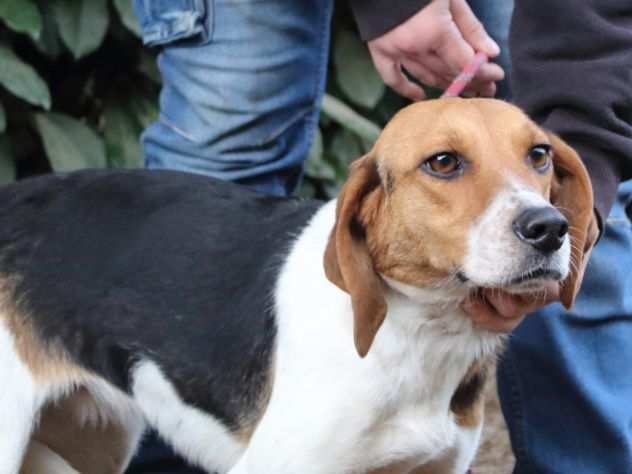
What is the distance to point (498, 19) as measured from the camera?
3.90 metres

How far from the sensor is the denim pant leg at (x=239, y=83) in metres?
3.75

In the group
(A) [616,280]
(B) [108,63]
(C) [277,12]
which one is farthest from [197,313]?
(B) [108,63]

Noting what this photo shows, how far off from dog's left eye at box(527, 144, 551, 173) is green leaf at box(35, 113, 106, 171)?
2571 millimetres

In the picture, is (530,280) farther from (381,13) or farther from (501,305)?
(381,13)

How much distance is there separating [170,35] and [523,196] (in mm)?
1525

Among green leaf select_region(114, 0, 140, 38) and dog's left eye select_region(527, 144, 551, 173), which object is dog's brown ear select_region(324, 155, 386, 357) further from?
green leaf select_region(114, 0, 140, 38)

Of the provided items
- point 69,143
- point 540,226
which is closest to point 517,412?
point 540,226

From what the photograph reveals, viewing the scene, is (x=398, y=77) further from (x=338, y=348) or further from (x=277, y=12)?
(x=338, y=348)

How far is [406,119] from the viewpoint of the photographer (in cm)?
295

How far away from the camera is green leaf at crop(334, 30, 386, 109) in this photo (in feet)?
17.9

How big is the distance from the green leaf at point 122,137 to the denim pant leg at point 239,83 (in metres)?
1.20

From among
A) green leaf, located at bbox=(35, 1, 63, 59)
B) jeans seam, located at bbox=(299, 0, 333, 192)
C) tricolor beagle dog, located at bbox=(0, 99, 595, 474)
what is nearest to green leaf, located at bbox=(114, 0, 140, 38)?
green leaf, located at bbox=(35, 1, 63, 59)

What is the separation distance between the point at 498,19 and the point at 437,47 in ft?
1.92

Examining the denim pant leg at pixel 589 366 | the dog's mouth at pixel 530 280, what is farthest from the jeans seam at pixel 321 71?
the dog's mouth at pixel 530 280
